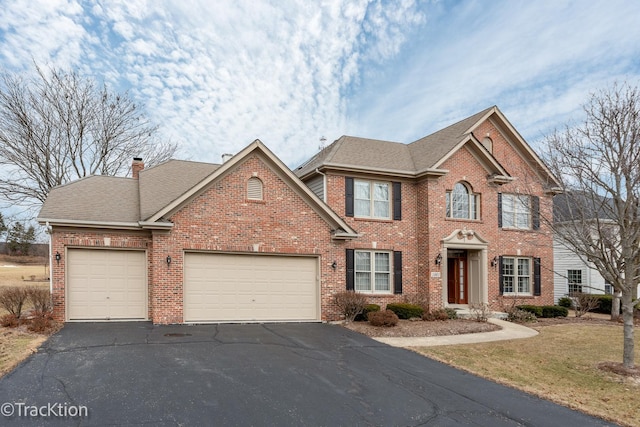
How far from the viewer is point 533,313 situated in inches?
731

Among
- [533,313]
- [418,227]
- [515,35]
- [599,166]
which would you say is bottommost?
[533,313]

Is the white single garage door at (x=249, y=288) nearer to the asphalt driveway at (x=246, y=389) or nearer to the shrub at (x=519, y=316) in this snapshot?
the asphalt driveway at (x=246, y=389)

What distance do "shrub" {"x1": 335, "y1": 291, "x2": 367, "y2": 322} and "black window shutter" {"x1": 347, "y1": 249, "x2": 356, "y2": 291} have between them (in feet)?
3.64

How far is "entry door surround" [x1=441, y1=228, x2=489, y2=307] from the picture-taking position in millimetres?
17891

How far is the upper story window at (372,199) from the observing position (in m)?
17.6

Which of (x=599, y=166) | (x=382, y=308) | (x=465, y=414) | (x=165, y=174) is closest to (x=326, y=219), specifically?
(x=382, y=308)

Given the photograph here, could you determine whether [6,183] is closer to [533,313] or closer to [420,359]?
[420,359]

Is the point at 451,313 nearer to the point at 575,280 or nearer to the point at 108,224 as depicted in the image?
the point at 575,280

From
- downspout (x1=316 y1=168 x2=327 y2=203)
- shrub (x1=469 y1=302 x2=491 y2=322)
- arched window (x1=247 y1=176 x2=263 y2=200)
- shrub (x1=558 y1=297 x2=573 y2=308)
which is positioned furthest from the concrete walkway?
shrub (x1=558 y1=297 x2=573 y2=308)

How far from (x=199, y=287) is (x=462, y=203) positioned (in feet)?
37.2

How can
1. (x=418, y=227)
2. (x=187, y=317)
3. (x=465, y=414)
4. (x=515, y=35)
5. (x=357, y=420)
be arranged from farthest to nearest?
(x=418, y=227)
(x=515, y=35)
(x=187, y=317)
(x=465, y=414)
(x=357, y=420)

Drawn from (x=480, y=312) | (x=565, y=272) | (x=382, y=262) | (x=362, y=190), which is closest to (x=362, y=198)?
(x=362, y=190)

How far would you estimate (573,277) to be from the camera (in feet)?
79.9

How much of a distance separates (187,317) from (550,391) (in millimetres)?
10109
